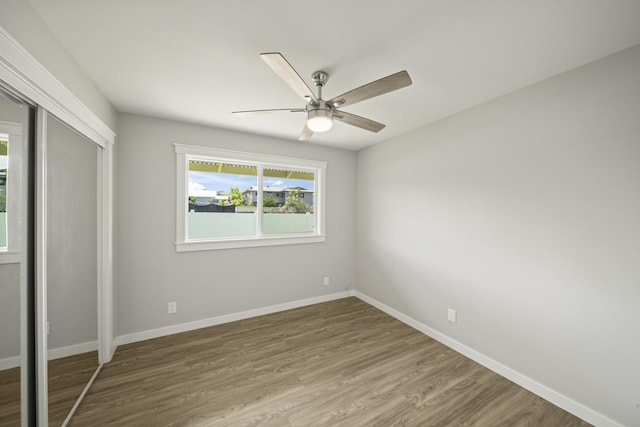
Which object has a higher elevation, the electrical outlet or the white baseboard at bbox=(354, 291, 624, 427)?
the electrical outlet

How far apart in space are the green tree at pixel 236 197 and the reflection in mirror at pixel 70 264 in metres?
1.36

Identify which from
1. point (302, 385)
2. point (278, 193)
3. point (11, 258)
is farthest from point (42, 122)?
point (302, 385)

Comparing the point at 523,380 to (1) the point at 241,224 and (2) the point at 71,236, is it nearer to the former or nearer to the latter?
(1) the point at 241,224

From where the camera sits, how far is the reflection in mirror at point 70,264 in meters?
1.44

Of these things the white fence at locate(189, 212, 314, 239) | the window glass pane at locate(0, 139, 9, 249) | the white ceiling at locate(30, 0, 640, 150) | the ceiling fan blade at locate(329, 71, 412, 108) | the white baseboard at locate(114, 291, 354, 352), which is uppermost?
the white ceiling at locate(30, 0, 640, 150)

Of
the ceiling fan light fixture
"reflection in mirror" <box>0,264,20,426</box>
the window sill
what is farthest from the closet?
the ceiling fan light fixture

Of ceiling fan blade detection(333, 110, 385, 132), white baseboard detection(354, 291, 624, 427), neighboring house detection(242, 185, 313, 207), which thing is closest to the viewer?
white baseboard detection(354, 291, 624, 427)

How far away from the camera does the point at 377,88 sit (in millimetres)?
1440

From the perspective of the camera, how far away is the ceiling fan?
50.4 inches

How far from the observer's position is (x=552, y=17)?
126cm

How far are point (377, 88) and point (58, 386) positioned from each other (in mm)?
2790

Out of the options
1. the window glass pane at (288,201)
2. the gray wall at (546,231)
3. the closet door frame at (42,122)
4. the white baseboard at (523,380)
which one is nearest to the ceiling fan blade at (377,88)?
the gray wall at (546,231)

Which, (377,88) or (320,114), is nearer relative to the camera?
(377,88)

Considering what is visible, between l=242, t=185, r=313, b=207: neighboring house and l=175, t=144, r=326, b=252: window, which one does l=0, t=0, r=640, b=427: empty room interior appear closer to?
l=175, t=144, r=326, b=252: window
